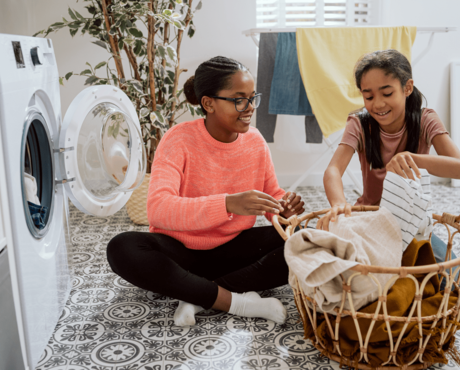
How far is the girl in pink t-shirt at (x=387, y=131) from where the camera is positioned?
129cm

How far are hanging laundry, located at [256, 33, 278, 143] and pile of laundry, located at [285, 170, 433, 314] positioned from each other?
1.32 meters

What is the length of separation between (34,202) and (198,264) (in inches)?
20.3

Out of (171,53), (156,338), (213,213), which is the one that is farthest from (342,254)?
(171,53)

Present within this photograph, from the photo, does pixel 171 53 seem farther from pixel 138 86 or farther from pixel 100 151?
pixel 100 151

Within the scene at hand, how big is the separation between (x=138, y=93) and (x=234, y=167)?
0.85 metres

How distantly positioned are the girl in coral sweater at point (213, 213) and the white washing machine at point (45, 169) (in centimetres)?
18

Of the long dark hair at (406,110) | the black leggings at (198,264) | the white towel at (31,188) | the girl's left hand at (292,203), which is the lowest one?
the black leggings at (198,264)

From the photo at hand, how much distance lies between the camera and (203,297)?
1.23 metres

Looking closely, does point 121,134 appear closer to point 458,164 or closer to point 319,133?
point 458,164

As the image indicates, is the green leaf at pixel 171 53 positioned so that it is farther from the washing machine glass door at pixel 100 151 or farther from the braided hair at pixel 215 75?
the braided hair at pixel 215 75

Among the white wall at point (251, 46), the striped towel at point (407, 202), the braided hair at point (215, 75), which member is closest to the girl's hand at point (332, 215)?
the striped towel at point (407, 202)

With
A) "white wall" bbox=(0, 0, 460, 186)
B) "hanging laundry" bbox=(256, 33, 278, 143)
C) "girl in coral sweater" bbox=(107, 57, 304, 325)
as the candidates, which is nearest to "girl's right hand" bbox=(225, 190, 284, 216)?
"girl in coral sweater" bbox=(107, 57, 304, 325)

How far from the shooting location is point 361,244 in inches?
38.7

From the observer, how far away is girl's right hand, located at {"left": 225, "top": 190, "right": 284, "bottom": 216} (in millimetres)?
1139
